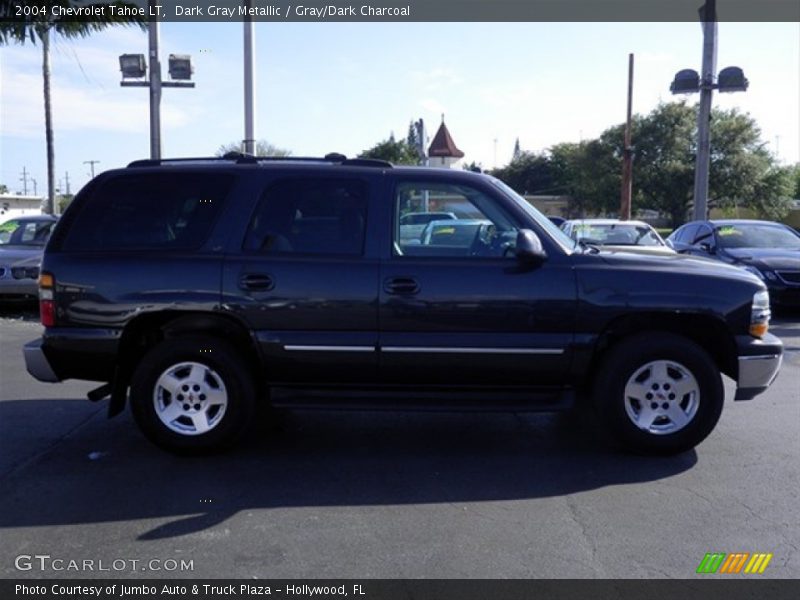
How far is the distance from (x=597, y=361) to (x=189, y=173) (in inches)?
123

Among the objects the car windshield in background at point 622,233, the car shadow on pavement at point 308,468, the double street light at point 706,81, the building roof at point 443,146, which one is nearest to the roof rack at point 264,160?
the car shadow on pavement at point 308,468

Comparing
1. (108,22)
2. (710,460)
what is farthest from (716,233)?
(108,22)

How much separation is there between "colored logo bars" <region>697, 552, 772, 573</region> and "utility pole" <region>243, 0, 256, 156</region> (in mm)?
12460

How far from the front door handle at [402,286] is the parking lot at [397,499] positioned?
3.82ft

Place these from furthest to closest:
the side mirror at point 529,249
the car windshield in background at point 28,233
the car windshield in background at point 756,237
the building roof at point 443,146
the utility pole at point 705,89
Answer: the building roof at point 443,146, the utility pole at point 705,89, the car windshield in background at point 28,233, the car windshield in background at point 756,237, the side mirror at point 529,249

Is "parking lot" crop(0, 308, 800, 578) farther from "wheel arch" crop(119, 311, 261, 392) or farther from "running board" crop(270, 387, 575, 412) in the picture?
"wheel arch" crop(119, 311, 261, 392)

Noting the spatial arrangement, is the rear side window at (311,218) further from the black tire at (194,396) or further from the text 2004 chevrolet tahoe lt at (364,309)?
the black tire at (194,396)

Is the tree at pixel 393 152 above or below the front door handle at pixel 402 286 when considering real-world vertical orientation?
above

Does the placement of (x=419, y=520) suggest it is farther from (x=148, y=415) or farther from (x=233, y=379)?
(x=148, y=415)

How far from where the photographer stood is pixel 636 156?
43719 millimetres

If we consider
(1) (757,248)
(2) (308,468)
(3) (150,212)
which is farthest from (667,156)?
(2) (308,468)

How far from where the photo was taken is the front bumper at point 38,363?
5.43 m
